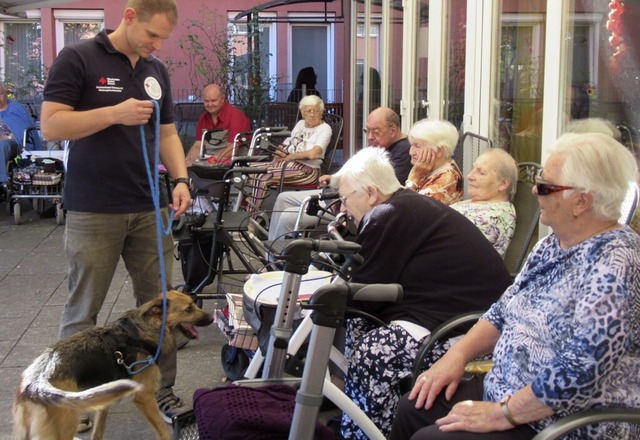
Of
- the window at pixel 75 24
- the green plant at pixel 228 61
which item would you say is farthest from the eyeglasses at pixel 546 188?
the window at pixel 75 24

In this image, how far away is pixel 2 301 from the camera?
620 centimetres

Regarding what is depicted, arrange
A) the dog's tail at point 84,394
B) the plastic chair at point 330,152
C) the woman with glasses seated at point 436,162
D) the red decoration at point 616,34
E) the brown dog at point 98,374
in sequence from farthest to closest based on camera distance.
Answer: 1. the plastic chair at point 330,152
2. the woman with glasses seated at point 436,162
3. the red decoration at point 616,34
4. the brown dog at point 98,374
5. the dog's tail at point 84,394

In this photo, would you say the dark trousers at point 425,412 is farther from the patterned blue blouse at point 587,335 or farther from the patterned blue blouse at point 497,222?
the patterned blue blouse at point 497,222

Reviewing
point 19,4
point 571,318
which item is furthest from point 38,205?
point 571,318

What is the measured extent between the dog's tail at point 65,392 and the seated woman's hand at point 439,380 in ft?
3.03

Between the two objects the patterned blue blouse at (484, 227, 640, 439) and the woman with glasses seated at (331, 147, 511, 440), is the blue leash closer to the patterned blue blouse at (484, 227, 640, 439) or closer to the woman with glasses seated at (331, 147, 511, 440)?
the woman with glasses seated at (331, 147, 511, 440)

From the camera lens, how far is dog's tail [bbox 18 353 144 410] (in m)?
2.72

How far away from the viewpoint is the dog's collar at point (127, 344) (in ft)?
11.2

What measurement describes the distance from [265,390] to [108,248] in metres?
1.28

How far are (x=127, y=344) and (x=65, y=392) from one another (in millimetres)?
559

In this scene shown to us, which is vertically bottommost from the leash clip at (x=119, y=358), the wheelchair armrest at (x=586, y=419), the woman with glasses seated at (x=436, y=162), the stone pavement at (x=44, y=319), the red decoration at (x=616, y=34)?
the stone pavement at (x=44, y=319)

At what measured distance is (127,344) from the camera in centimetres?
348

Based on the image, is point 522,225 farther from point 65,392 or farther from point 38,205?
point 38,205

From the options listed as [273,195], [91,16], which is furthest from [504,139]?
[91,16]
